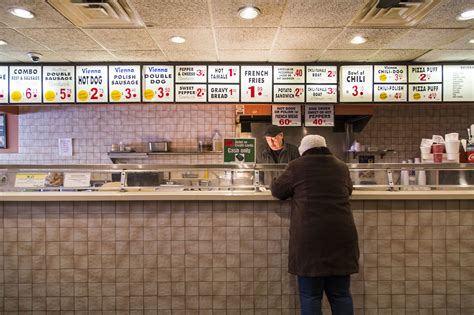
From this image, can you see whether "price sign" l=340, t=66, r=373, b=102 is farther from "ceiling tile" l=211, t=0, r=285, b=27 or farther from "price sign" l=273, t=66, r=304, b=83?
"ceiling tile" l=211, t=0, r=285, b=27

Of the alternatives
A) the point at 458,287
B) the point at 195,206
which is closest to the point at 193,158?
the point at 195,206

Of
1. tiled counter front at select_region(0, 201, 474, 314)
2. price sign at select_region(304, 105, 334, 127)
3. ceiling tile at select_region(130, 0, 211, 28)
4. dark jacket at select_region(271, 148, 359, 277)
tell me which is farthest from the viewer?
price sign at select_region(304, 105, 334, 127)

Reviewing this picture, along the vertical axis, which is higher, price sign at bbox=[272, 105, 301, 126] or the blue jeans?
price sign at bbox=[272, 105, 301, 126]

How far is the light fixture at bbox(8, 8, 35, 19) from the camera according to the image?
2.60 meters

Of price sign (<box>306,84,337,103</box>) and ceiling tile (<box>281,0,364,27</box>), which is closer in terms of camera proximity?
ceiling tile (<box>281,0,364,27</box>)

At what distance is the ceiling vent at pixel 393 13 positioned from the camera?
259 centimetres

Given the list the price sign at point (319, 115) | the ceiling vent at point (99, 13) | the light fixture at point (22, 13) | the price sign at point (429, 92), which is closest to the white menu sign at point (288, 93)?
the price sign at point (319, 115)

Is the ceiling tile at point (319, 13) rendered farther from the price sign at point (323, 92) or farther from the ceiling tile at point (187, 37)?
the price sign at point (323, 92)

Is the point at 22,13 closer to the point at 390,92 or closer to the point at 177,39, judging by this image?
the point at 177,39

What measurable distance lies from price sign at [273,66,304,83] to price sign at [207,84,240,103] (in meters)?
0.56

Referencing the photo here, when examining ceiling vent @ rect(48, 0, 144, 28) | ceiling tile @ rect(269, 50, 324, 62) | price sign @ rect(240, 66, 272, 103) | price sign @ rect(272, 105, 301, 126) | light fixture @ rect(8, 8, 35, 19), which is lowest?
price sign @ rect(272, 105, 301, 126)

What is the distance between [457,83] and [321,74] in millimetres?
1829

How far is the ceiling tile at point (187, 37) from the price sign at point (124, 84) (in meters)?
0.75

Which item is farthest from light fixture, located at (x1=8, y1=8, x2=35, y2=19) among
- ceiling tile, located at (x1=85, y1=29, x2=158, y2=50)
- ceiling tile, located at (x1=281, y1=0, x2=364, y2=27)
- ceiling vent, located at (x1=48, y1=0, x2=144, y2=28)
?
ceiling tile, located at (x1=281, y1=0, x2=364, y2=27)
